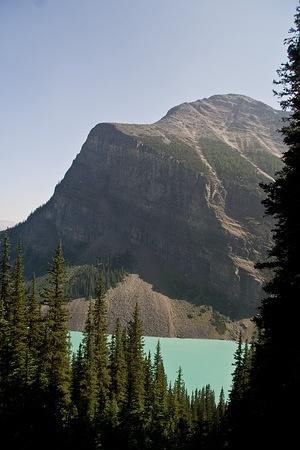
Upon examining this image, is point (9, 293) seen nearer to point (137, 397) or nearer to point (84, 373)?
point (84, 373)

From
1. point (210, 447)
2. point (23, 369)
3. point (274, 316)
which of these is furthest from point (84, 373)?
point (274, 316)

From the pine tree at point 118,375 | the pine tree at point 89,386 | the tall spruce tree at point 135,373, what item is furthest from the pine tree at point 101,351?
the tall spruce tree at point 135,373

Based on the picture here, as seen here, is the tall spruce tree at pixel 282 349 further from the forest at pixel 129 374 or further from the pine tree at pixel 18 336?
the pine tree at pixel 18 336

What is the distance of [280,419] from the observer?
553 inches

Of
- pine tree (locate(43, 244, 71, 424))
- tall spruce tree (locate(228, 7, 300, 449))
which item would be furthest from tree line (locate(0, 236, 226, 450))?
tall spruce tree (locate(228, 7, 300, 449))

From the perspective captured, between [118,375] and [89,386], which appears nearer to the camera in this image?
[89,386]

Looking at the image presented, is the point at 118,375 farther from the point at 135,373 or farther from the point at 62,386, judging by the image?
the point at 62,386

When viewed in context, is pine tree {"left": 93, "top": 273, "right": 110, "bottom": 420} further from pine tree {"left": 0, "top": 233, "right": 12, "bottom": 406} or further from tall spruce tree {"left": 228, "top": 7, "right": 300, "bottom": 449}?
tall spruce tree {"left": 228, "top": 7, "right": 300, "bottom": 449}

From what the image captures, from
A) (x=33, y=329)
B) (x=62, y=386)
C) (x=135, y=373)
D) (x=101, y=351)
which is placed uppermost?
(x=33, y=329)

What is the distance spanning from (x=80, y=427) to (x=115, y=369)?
17990 millimetres

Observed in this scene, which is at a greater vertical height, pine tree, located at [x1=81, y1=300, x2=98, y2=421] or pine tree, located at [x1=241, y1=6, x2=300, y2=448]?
pine tree, located at [x1=241, y1=6, x2=300, y2=448]

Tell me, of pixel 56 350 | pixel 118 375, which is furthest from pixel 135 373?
pixel 56 350

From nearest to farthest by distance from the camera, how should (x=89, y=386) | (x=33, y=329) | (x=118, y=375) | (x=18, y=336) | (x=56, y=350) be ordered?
(x=56, y=350) → (x=18, y=336) → (x=33, y=329) → (x=89, y=386) → (x=118, y=375)

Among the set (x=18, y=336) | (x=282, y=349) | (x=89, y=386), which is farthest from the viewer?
(x=89, y=386)
